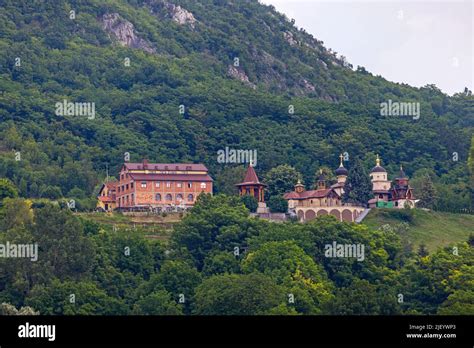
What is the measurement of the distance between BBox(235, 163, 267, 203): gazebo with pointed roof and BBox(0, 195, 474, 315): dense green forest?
784 cm

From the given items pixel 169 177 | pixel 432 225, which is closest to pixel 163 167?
pixel 169 177

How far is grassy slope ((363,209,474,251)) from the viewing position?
107188 millimetres

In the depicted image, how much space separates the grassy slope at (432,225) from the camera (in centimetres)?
10719

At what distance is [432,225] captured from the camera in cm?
11144

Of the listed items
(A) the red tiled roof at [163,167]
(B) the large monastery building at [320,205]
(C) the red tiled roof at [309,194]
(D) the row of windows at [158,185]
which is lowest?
(B) the large monastery building at [320,205]

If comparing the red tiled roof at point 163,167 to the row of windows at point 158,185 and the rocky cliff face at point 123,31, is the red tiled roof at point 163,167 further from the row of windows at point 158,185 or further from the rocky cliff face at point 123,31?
the rocky cliff face at point 123,31

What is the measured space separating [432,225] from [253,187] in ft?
53.2

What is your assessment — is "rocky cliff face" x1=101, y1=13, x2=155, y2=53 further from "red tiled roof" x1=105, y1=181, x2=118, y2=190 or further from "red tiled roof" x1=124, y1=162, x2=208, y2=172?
"red tiled roof" x1=105, y1=181, x2=118, y2=190

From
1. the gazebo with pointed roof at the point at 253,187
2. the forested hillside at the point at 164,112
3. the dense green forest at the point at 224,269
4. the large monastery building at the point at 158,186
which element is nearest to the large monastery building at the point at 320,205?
the gazebo with pointed roof at the point at 253,187

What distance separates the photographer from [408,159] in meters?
148

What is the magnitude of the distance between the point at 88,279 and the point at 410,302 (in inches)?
812

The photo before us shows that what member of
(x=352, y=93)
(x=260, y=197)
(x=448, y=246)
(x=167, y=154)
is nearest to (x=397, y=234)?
(x=448, y=246)

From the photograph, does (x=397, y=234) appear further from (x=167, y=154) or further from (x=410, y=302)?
(x=167, y=154)

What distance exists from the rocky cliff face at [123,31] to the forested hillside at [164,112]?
0.61ft
